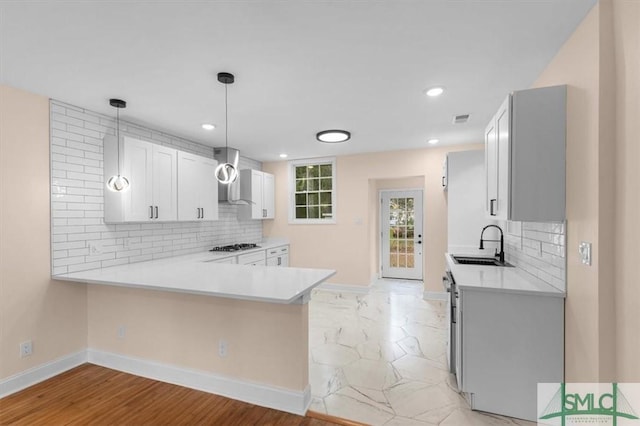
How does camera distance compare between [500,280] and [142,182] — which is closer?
[500,280]

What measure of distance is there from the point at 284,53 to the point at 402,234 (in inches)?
202

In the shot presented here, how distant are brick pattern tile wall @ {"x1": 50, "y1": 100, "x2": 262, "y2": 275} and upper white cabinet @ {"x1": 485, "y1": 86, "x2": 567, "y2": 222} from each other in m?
3.80

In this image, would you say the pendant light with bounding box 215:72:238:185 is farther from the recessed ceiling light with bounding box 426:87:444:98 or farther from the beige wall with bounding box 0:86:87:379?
the recessed ceiling light with bounding box 426:87:444:98

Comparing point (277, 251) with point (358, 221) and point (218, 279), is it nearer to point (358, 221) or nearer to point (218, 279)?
point (358, 221)

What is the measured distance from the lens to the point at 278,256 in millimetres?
5539

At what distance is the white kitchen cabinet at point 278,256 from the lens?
5246 mm

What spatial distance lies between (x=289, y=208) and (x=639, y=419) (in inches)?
203

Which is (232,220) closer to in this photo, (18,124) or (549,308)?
(18,124)

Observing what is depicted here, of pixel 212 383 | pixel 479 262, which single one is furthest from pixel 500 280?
pixel 212 383

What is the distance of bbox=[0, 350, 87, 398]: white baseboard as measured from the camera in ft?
7.80

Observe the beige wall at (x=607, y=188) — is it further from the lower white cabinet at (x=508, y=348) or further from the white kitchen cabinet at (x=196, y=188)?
the white kitchen cabinet at (x=196, y=188)

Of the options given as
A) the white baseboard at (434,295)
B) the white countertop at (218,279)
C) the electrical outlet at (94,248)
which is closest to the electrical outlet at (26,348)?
the white countertop at (218,279)

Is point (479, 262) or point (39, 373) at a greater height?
point (479, 262)

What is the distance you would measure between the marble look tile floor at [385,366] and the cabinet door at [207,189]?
83.6 inches
